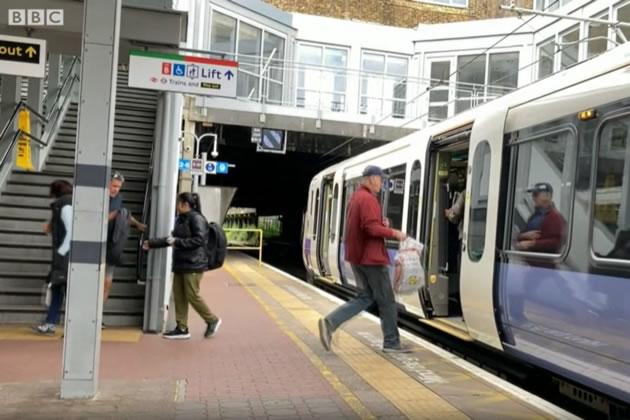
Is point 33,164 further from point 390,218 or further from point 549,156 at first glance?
point 549,156

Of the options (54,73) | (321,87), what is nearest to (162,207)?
(54,73)

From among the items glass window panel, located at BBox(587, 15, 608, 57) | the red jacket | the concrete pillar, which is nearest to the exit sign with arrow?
the red jacket

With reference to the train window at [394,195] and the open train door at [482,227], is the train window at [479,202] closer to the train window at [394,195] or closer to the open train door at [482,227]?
the open train door at [482,227]

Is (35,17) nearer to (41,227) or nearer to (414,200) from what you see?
(41,227)

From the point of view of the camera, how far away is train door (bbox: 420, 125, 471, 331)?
7.82 m

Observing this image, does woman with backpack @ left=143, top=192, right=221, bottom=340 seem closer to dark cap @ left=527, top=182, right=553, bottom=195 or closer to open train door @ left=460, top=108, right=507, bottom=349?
open train door @ left=460, top=108, right=507, bottom=349

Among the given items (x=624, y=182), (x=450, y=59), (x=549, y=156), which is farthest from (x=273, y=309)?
(x=450, y=59)

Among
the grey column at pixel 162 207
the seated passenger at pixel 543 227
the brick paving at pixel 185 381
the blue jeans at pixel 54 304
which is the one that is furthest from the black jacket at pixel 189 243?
the seated passenger at pixel 543 227

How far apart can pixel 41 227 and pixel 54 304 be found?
256 centimetres

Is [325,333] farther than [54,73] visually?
No

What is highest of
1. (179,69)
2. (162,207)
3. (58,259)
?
(179,69)

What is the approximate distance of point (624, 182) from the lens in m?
4.42

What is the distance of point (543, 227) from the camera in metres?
5.27

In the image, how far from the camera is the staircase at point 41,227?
7.93 meters
